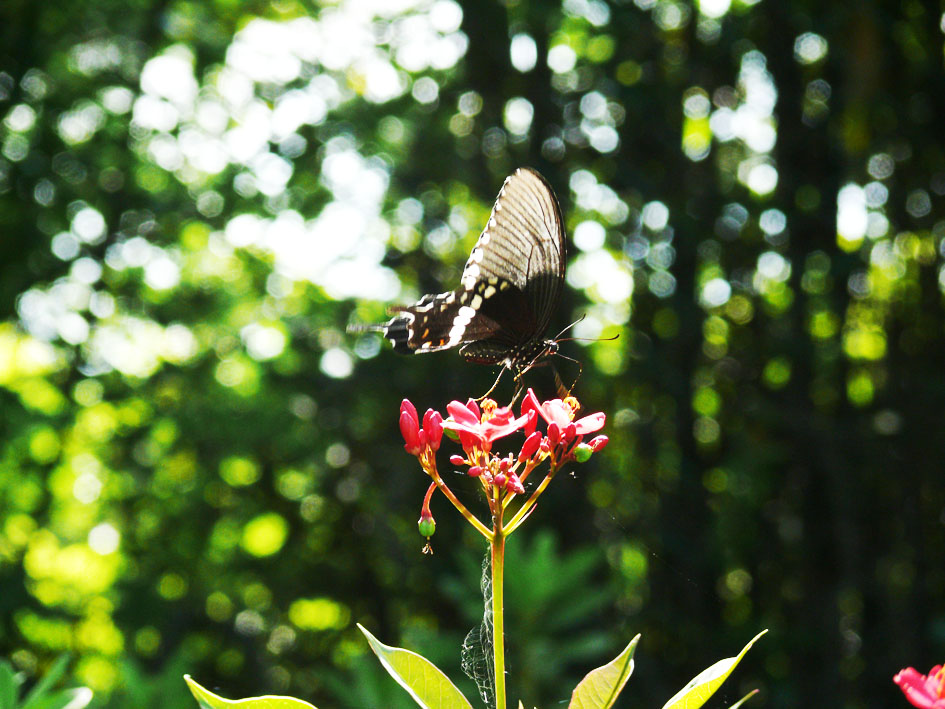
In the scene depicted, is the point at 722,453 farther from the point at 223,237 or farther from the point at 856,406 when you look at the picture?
the point at 223,237

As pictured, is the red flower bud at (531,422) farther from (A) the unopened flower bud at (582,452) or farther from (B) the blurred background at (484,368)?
(B) the blurred background at (484,368)

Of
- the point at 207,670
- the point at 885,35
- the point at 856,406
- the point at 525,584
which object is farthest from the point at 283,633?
the point at 885,35

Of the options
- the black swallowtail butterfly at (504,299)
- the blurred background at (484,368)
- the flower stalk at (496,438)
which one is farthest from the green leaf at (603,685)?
the blurred background at (484,368)

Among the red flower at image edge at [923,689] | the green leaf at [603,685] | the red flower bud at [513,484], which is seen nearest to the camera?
the red flower at image edge at [923,689]

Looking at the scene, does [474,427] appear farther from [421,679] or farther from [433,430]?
[421,679]

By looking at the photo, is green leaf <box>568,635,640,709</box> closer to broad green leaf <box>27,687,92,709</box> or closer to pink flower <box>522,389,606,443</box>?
pink flower <box>522,389,606,443</box>

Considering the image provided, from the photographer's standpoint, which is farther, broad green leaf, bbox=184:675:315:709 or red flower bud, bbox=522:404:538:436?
red flower bud, bbox=522:404:538:436

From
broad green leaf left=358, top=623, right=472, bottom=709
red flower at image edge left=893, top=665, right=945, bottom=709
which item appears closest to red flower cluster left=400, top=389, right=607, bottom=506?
broad green leaf left=358, top=623, right=472, bottom=709

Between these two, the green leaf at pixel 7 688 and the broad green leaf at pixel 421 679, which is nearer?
the broad green leaf at pixel 421 679
